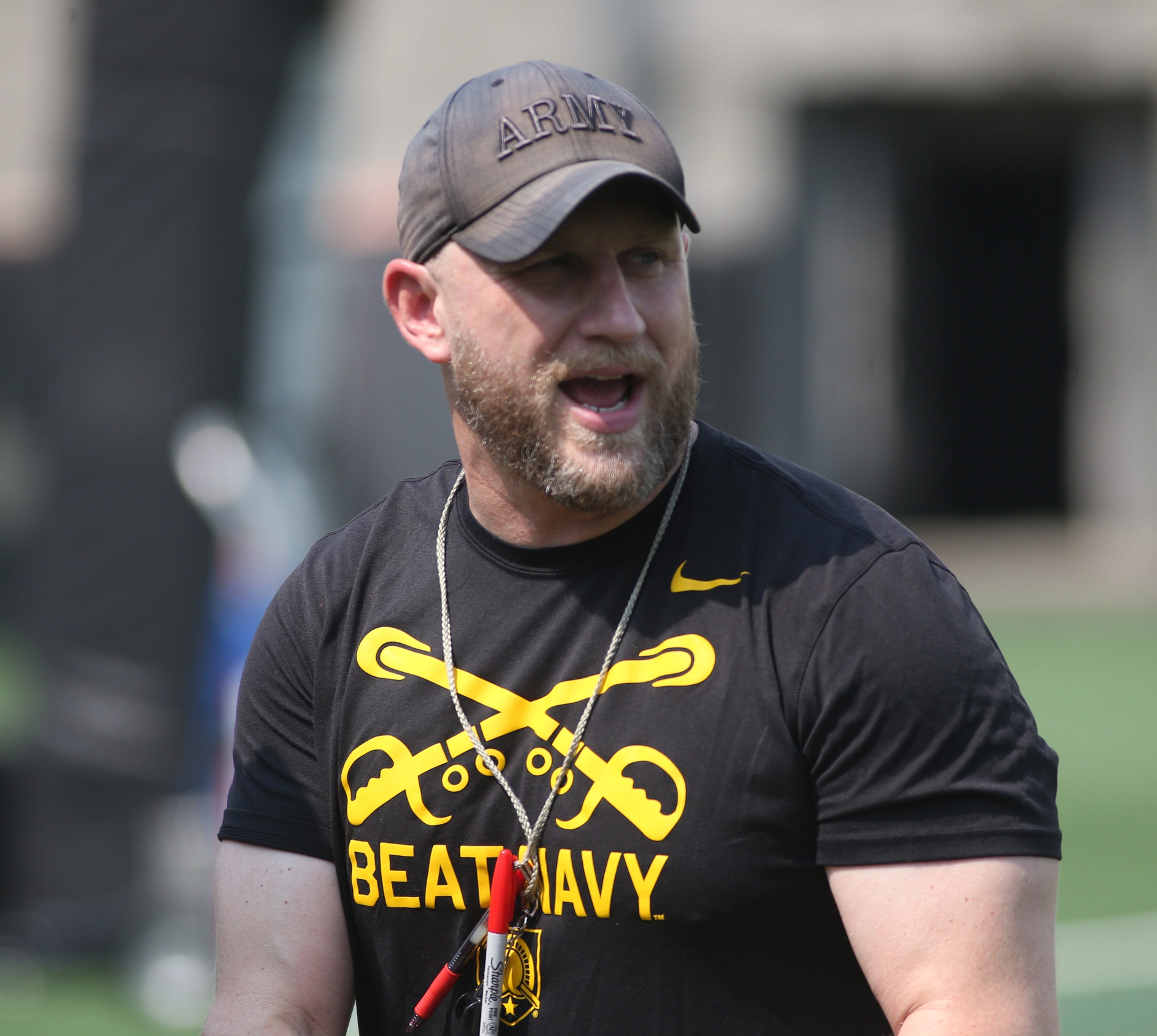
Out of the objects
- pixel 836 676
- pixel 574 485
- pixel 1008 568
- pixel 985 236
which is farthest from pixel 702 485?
pixel 985 236

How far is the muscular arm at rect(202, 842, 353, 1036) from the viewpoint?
2709mm

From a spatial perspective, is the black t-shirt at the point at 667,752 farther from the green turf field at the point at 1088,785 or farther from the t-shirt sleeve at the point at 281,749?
the green turf field at the point at 1088,785

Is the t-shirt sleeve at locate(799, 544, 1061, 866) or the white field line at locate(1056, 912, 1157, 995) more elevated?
the t-shirt sleeve at locate(799, 544, 1061, 866)

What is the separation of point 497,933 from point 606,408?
2.73 ft

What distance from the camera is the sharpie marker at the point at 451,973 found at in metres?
2.58

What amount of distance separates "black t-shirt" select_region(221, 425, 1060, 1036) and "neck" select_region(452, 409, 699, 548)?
0.03 m

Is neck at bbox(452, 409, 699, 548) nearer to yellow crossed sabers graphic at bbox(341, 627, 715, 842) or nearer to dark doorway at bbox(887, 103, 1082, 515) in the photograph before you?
yellow crossed sabers graphic at bbox(341, 627, 715, 842)

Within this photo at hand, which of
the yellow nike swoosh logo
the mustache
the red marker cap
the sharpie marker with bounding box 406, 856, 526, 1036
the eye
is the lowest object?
the sharpie marker with bounding box 406, 856, 526, 1036

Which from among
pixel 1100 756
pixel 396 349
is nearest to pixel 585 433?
pixel 396 349

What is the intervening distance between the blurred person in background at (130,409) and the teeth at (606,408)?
507cm

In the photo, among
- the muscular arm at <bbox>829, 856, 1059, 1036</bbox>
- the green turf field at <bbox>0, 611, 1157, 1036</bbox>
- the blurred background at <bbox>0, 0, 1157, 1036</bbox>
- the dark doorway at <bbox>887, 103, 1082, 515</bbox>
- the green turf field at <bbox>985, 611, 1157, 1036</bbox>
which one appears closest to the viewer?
the muscular arm at <bbox>829, 856, 1059, 1036</bbox>

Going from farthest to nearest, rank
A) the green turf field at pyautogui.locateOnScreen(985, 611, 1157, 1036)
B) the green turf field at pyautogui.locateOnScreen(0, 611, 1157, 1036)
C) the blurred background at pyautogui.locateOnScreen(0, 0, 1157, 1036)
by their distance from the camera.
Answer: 1. the blurred background at pyautogui.locateOnScreen(0, 0, 1157, 1036)
2. the green turf field at pyautogui.locateOnScreen(985, 611, 1157, 1036)
3. the green turf field at pyautogui.locateOnScreen(0, 611, 1157, 1036)

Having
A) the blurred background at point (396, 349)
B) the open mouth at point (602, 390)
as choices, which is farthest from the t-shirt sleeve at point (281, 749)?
the blurred background at point (396, 349)

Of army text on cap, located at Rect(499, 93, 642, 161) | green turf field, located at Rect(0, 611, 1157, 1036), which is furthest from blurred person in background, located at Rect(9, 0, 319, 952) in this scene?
army text on cap, located at Rect(499, 93, 642, 161)
